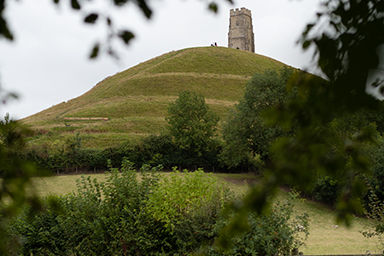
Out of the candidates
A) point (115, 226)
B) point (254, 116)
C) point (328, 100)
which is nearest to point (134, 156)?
point (254, 116)

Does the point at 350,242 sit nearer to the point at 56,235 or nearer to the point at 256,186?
the point at 56,235

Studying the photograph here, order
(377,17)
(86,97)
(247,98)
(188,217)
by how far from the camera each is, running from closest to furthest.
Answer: (377,17) < (188,217) < (247,98) < (86,97)

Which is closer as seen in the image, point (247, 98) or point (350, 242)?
point (350, 242)

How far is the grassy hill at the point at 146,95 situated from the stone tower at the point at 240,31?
51.8 ft

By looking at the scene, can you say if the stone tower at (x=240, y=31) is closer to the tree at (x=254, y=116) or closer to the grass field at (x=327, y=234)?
the tree at (x=254, y=116)

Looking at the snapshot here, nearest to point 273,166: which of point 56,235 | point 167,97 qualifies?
point 56,235

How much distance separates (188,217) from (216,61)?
227ft

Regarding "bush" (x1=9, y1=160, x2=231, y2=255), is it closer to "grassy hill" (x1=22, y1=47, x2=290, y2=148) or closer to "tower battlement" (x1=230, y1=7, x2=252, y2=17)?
"grassy hill" (x1=22, y1=47, x2=290, y2=148)

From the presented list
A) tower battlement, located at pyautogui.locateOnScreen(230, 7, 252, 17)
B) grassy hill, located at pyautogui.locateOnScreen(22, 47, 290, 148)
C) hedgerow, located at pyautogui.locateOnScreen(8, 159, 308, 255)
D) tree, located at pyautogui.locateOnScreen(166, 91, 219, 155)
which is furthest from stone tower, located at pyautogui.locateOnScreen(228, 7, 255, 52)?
hedgerow, located at pyautogui.locateOnScreen(8, 159, 308, 255)

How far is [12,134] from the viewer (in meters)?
2.14

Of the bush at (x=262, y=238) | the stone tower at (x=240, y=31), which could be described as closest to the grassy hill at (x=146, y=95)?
the stone tower at (x=240, y=31)

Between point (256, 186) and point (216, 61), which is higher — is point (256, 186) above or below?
below

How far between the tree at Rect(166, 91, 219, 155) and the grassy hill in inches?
274

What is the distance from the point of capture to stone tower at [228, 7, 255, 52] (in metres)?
97.1
